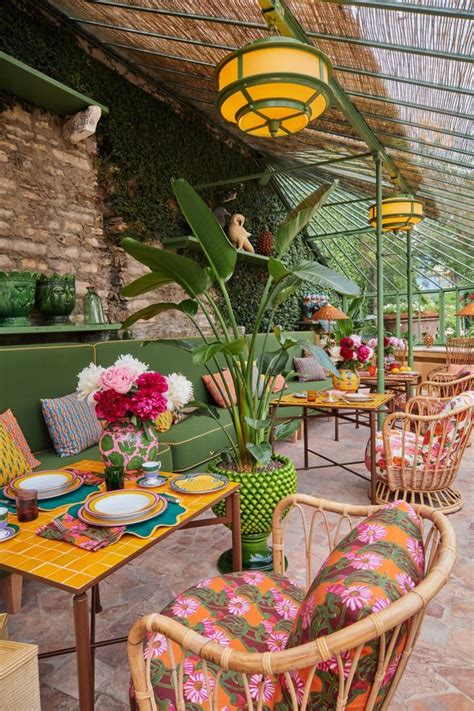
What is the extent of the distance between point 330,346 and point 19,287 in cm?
409

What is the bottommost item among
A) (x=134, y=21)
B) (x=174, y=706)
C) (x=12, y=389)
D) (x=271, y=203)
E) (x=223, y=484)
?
(x=174, y=706)

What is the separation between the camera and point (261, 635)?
47.2 inches

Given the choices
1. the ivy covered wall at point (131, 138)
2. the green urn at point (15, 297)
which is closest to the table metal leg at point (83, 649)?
the green urn at point (15, 297)

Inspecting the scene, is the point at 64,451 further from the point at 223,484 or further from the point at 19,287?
the point at 223,484

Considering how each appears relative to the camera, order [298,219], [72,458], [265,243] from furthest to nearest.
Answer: [265,243], [72,458], [298,219]

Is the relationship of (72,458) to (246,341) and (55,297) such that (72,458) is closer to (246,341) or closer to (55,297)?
(55,297)

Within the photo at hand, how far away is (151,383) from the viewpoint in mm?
1766

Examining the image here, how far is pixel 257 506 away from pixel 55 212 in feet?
9.86

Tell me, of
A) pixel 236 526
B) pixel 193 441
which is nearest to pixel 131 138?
pixel 193 441

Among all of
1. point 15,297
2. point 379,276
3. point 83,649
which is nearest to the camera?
point 83,649

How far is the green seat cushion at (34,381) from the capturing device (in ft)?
9.02

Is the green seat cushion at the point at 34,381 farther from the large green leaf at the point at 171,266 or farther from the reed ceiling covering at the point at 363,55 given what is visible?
the reed ceiling covering at the point at 363,55

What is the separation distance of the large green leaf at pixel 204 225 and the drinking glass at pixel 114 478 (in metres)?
1.10

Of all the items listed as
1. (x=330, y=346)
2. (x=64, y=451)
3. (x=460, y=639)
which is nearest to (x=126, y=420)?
(x=64, y=451)
